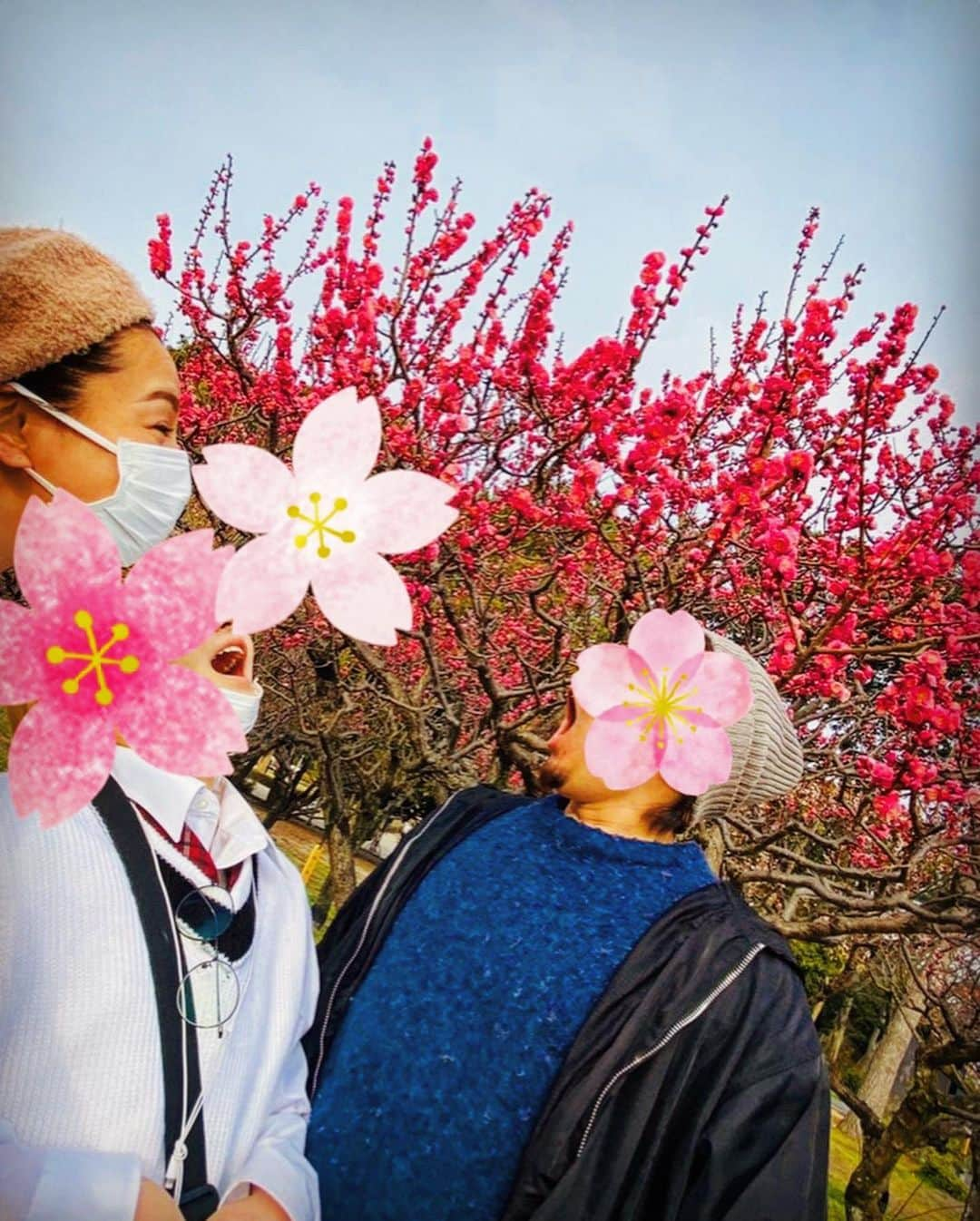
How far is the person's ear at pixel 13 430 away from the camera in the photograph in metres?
1.08

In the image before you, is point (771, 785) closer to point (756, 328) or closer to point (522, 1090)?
point (522, 1090)

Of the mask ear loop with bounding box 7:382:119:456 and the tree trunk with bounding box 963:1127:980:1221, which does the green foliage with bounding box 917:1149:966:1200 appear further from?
the mask ear loop with bounding box 7:382:119:456

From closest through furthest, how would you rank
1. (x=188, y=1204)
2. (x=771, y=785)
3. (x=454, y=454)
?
(x=188, y=1204)
(x=771, y=785)
(x=454, y=454)

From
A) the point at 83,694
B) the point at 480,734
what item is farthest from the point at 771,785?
the point at 480,734

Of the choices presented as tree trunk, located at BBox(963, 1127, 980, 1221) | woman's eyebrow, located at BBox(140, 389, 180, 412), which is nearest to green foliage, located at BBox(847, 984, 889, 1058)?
tree trunk, located at BBox(963, 1127, 980, 1221)

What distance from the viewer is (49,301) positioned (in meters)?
1.08

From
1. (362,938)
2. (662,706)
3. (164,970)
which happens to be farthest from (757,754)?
(164,970)

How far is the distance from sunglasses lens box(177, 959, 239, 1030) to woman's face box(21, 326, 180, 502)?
0.64 meters

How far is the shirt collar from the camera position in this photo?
1064mm

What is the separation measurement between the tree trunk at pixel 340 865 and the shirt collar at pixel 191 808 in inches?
256

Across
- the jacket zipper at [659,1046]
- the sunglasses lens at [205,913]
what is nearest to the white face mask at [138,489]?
the sunglasses lens at [205,913]

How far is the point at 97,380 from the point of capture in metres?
1.11

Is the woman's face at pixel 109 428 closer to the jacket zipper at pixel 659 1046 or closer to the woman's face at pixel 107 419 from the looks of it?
the woman's face at pixel 107 419

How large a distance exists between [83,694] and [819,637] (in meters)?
2.19
